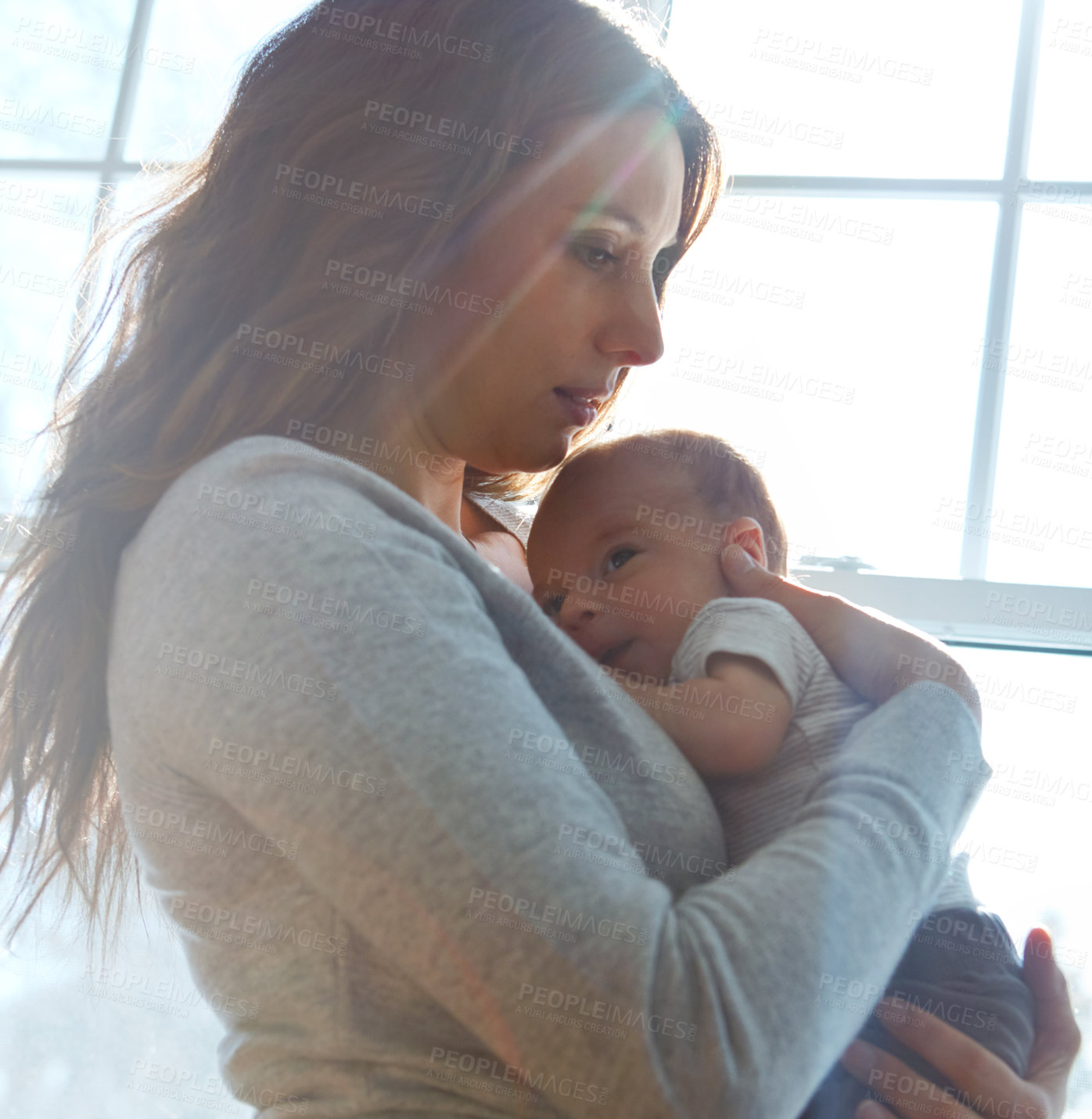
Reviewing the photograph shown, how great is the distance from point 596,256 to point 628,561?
1.18 feet

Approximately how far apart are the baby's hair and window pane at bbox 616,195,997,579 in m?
0.67

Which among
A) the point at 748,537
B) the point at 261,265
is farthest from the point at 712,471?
the point at 261,265

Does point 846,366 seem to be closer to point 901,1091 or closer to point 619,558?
point 619,558

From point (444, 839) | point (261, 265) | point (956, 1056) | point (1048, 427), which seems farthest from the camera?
point (1048, 427)

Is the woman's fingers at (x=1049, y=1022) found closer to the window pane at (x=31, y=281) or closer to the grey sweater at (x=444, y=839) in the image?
the grey sweater at (x=444, y=839)

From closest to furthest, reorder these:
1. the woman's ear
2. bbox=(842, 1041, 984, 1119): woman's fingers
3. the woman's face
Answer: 1. bbox=(842, 1041, 984, 1119): woman's fingers
2. the woman's face
3. the woman's ear

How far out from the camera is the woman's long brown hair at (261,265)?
3.46 feet

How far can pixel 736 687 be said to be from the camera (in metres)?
0.99

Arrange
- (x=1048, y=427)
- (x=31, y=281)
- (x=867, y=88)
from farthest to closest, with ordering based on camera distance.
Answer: (x=31, y=281)
(x=867, y=88)
(x=1048, y=427)

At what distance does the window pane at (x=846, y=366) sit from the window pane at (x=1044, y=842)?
0.36 metres

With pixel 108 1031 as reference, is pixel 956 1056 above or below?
above

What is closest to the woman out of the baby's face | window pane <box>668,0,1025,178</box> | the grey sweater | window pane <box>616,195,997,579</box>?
the grey sweater

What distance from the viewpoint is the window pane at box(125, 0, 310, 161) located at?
258 centimetres

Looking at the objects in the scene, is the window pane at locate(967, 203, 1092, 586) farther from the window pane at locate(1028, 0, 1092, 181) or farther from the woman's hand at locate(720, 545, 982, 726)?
the woman's hand at locate(720, 545, 982, 726)
